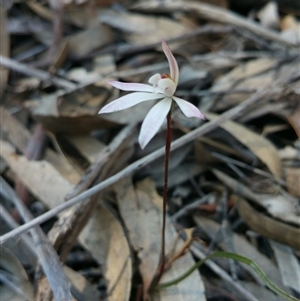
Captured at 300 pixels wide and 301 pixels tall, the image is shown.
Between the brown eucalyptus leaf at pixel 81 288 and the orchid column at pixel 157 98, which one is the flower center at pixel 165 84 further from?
the brown eucalyptus leaf at pixel 81 288

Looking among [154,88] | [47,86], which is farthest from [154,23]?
[154,88]

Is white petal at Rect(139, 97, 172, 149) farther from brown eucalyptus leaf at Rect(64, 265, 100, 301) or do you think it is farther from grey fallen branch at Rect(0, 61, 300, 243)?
brown eucalyptus leaf at Rect(64, 265, 100, 301)

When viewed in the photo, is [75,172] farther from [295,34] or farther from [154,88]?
[295,34]

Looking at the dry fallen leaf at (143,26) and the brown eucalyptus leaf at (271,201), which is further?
the dry fallen leaf at (143,26)

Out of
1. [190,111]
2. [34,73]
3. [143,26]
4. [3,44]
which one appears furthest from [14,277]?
[143,26]

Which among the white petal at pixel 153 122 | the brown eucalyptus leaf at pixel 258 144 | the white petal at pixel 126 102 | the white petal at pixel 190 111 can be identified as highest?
the white petal at pixel 126 102

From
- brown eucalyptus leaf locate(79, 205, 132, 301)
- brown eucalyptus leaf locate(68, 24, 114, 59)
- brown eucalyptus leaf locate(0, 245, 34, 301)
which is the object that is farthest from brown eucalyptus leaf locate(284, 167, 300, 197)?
brown eucalyptus leaf locate(68, 24, 114, 59)

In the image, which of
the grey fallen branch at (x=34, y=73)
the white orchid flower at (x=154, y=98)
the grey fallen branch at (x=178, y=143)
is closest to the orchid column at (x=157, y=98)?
the white orchid flower at (x=154, y=98)
